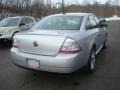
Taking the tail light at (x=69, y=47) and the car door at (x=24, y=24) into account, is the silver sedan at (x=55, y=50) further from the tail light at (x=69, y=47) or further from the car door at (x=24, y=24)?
the car door at (x=24, y=24)

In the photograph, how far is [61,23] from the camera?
507 cm

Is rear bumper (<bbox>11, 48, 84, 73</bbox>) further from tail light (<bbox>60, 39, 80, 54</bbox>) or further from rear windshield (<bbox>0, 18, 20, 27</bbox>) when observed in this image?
rear windshield (<bbox>0, 18, 20, 27</bbox>)

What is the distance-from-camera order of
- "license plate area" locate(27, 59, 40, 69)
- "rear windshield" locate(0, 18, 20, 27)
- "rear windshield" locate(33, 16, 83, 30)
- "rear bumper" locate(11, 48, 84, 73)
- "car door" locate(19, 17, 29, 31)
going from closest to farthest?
1. "rear bumper" locate(11, 48, 84, 73)
2. "license plate area" locate(27, 59, 40, 69)
3. "rear windshield" locate(33, 16, 83, 30)
4. "rear windshield" locate(0, 18, 20, 27)
5. "car door" locate(19, 17, 29, 31)

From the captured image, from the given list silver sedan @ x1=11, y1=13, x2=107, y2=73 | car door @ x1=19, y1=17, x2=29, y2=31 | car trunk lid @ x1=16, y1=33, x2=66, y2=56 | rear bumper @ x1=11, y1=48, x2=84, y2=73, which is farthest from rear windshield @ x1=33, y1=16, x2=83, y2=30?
car door @ x1=19, y1=17, x2=29, y2=31

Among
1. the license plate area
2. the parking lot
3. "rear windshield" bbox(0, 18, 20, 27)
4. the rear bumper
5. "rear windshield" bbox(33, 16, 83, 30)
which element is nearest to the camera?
the rear bumper

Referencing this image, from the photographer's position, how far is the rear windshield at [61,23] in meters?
4.86

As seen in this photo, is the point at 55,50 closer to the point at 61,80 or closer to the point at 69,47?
the point at 69,47

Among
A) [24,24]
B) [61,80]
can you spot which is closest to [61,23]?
[61,80]

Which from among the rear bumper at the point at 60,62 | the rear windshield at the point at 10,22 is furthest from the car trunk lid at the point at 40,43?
the rear windshield at the point at 10,22

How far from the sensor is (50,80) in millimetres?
4609

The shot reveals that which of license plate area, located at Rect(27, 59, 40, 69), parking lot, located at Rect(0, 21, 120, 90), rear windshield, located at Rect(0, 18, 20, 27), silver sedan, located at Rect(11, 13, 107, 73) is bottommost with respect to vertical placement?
parking lot, located at Rect(0, 21, 120, 90)

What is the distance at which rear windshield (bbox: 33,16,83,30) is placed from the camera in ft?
16.0

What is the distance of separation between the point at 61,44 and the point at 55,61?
361 millimetres

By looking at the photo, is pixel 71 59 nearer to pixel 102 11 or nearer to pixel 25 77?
pixel 25 77
